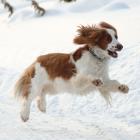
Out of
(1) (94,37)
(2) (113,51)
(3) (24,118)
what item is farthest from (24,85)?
(2) (113,51)

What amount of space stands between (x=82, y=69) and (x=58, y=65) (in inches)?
17.0

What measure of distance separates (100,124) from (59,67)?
1.12 meters

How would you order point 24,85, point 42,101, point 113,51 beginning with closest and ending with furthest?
point 113,51
point 24,85
point 42,101

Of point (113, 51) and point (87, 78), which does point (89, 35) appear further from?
point (87, 78)

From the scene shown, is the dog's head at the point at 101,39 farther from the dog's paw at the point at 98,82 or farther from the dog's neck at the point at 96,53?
the dog's paw at the point at 98,82

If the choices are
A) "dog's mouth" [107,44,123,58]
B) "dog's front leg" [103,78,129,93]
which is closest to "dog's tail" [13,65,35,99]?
"dog's front leg" [103,78,129,93]

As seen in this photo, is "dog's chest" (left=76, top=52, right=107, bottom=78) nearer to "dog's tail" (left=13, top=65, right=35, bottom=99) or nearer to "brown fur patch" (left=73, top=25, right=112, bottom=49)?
"brown fur patch" (left=73, top=25, right=112, bottom=49)

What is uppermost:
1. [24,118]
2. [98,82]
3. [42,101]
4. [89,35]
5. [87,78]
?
[89,35]

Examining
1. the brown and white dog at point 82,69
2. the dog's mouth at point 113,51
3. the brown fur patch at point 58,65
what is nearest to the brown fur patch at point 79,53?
the brown and white dog at point 82,69

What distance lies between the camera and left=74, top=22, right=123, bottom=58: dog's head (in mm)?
7246

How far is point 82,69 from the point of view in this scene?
24.4 ft

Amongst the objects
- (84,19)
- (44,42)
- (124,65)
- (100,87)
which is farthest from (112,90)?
(84,19)

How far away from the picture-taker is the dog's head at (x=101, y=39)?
725 cm

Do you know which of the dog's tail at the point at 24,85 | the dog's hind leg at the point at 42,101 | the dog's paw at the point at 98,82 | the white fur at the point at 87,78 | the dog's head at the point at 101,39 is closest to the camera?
the dog's paw at the point at 98,82
